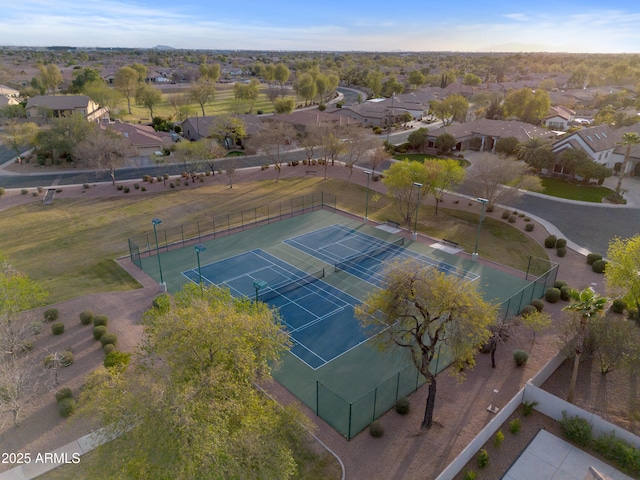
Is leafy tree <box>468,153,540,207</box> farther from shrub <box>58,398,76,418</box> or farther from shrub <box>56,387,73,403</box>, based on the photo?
shrub <box>58,398,76,418</box>

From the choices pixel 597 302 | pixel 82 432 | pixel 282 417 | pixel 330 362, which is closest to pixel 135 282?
pixel 82 432

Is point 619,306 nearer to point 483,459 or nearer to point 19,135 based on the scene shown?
point 483,459

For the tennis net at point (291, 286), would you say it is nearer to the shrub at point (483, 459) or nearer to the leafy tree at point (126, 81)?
the shrub at point (483, 459)

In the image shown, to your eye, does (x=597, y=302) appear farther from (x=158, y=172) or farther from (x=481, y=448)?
(x=158, y=172)

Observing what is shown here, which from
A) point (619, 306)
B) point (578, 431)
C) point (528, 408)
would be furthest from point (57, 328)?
point (619, 306)

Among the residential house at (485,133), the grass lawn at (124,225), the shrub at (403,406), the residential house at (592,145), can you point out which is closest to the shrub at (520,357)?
the shrub at (403,406)

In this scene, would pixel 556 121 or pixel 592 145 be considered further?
pixel 556 121

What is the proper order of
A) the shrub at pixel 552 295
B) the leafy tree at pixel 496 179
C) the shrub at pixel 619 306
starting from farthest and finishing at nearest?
the leafy tree at pixel 496 179, the shrub at pixel 552 295, the shrub at pixel 619 306
